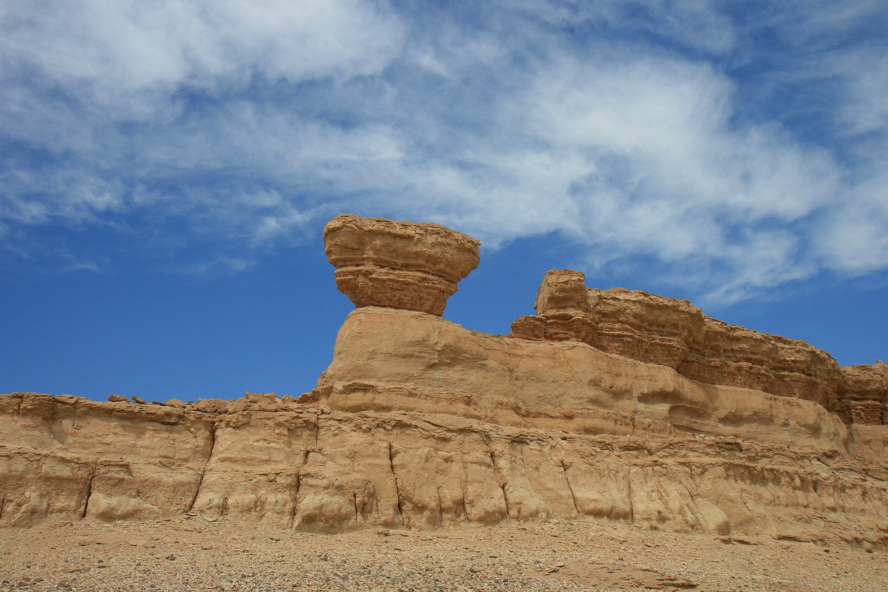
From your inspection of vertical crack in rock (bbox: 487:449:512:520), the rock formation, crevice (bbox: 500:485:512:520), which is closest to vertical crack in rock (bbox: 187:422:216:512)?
the rock formation

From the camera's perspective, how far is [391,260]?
1513 centimetres

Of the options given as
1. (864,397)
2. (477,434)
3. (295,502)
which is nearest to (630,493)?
(477,434)

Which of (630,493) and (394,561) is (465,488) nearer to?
(394,561)

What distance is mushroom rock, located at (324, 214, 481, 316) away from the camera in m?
15.0

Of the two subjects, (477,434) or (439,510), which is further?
(477,434)

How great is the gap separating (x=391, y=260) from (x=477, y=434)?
4000 mm

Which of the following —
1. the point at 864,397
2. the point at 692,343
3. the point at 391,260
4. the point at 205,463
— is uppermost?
the point at 391,260

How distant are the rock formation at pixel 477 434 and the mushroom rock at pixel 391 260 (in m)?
0.04

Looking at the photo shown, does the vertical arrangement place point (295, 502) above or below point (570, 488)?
below

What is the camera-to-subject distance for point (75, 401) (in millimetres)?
11672

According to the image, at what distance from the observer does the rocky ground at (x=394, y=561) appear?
880cm

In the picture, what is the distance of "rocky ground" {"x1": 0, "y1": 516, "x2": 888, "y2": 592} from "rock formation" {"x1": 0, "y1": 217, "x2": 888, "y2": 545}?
17.7 inches

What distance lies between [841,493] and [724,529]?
493cm

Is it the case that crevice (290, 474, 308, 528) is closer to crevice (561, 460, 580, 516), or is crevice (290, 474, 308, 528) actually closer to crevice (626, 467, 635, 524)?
crevice (561, 460, 580, 516)
